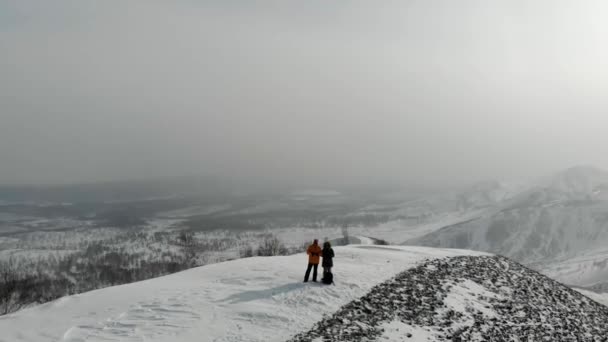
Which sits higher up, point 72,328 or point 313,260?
point 313,260

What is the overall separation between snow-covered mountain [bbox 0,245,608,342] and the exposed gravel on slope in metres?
0.09

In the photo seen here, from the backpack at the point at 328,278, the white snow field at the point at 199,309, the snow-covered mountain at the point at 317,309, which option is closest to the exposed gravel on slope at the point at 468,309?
the snow-covered mountain at the point at 317,309

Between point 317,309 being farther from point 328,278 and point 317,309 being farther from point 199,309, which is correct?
point 199,309

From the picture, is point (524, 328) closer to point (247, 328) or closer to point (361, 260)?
point (361, 260)

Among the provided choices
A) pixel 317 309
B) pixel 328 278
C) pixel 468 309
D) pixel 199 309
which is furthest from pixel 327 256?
pixel 468 309

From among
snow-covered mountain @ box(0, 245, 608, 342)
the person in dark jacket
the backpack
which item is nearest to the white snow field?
snow-covered mountain @ box(0, 245, 608, 342)

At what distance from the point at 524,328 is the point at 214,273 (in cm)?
2026

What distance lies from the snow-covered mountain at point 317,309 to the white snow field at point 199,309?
52 millimetres

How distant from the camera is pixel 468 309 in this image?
2355cm

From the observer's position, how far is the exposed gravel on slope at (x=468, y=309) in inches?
752

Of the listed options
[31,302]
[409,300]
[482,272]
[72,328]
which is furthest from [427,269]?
[31,302]

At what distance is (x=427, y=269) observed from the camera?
30.7m

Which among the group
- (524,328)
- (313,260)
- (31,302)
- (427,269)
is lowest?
(31,302)

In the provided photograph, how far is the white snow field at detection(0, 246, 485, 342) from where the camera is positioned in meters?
16.7
